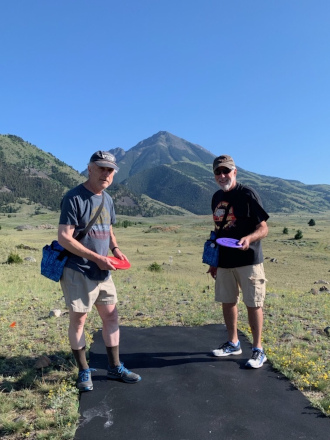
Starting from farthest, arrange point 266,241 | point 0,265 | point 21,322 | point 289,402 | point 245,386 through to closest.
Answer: point 266,241, point 0,265, point 21,322, point 245,386, point 289,402

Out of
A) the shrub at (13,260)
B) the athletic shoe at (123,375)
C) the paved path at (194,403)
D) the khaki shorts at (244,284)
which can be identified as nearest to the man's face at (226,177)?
the khaki shorts at (244,284)

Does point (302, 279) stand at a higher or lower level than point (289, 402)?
lower

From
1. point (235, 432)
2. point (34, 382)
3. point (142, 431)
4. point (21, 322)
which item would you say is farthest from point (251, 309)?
point (21, 322)

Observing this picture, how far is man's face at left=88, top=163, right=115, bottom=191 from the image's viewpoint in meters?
3.79

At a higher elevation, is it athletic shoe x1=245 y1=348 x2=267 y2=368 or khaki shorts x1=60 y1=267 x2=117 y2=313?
khaki shorts x1=60 y1=267 x2=117 y2=313

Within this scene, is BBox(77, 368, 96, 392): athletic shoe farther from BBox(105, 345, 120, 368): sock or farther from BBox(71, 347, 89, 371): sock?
BBox(105, 345, 120, 368): sock

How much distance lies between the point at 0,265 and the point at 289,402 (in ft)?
50.7

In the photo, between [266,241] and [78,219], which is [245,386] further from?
[266,241]

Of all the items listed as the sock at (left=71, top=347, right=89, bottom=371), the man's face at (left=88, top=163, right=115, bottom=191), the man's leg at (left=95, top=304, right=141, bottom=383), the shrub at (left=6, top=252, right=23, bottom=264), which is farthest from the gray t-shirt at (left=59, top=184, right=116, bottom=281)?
the shrub at (left=6, top=252, right=23, bottom=264)

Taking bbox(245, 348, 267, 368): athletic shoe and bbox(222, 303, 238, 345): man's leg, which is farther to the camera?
bbox(222, 303, 238, 345): man's leg

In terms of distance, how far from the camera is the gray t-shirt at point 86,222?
3.66 m

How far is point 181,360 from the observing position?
4.78 metres

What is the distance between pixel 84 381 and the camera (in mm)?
3932

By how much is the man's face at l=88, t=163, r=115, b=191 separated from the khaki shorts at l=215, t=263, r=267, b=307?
2054 millimetres
